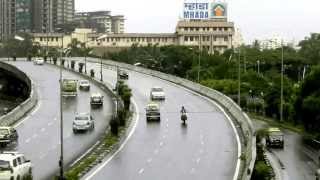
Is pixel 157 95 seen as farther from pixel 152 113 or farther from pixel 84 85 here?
pixel 152 113

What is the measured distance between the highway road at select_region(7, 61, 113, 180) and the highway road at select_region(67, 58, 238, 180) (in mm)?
2989

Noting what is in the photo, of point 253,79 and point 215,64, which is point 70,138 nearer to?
point 253,79

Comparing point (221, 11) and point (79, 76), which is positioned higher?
point (221, 11)

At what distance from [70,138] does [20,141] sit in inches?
163

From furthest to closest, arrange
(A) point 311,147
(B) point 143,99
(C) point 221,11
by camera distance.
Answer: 1. (C) point 221,11
2. (B) point 143,99
3. (A) point 311,147

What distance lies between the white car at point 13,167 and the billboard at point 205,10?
160680mm

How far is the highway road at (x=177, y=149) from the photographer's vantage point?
42.9 metres

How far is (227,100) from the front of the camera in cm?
8162

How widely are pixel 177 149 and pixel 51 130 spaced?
14.6 metres

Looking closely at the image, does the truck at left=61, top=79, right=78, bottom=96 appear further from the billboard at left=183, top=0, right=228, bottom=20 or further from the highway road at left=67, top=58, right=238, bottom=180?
the billboard at left=183, top=0, right=228, bottom=20

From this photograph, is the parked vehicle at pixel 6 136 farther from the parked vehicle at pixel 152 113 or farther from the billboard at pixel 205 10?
the billboard at pixel 205 10

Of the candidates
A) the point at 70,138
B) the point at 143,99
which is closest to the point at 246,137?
the point at 70,138

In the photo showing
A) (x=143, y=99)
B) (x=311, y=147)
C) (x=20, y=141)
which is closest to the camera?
(x=20, y=141)

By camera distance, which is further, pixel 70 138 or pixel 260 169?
pixel 70 138
